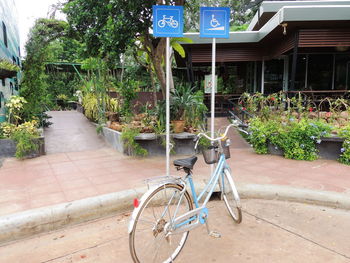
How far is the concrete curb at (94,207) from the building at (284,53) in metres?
5.74

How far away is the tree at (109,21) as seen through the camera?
568 centimetres

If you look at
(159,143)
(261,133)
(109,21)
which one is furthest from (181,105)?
(109,21)

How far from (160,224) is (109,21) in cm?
434

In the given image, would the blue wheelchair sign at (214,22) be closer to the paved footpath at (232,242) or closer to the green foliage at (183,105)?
the paved footpath at (232,242)

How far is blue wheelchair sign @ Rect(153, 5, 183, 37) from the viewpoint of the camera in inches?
158

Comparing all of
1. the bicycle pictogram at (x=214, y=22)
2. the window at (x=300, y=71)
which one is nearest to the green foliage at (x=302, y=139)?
the bicycle pictogram at (x=214, y=22)

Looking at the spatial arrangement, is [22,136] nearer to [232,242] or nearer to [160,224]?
[160,224]

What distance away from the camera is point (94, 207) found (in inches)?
151

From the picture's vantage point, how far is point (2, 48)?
838 cm

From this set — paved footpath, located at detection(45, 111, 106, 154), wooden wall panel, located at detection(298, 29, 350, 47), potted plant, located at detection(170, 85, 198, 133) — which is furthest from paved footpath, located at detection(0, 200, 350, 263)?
wooden wall panel, located at detection(298, 29, 350, 47)

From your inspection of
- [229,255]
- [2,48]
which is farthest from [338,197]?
[2,48]

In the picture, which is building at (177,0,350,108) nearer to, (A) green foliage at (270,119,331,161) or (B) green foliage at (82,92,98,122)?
(A) green foliage at (270,119,331,161)

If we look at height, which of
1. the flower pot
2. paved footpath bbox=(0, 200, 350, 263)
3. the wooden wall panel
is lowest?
paved footpath bbox=(0, 200, 350, 263)

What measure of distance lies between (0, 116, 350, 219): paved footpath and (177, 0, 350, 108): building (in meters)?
4.41
